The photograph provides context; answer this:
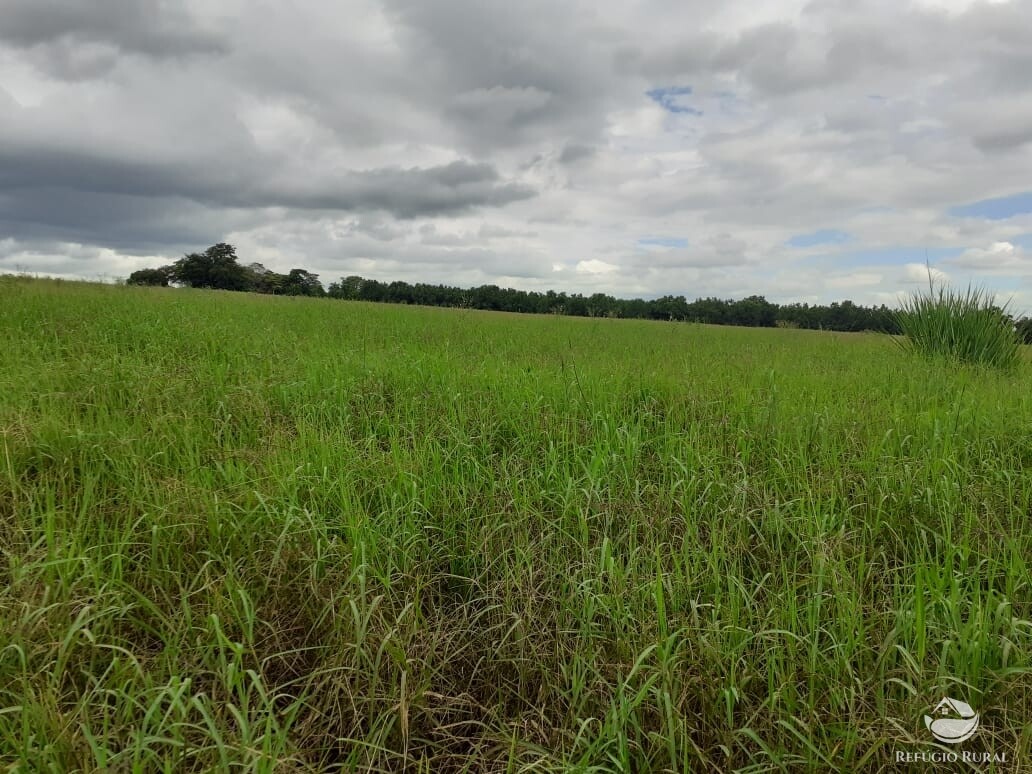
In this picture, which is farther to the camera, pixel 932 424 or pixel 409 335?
pixel 409 335

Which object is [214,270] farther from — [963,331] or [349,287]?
[963,331]

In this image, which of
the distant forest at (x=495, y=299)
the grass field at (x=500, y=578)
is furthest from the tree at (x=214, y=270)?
the grass field at (x=500, y=578)

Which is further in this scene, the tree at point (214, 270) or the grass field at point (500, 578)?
the tree at point (214, 270)

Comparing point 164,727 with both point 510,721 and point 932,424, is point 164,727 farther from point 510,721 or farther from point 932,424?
point 932,424

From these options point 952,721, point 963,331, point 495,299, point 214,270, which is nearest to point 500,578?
point 952,721

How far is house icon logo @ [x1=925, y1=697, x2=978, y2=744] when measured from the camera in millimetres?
1722

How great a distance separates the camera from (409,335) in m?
9.22

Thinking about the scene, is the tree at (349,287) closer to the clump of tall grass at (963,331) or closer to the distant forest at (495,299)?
the distant forest at (495,299)

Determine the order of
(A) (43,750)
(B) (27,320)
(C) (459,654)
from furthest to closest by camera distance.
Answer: (B) (27,320)
(C) (459,654)
(A) (43,750)

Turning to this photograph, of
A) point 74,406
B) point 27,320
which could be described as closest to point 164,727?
point 74,406

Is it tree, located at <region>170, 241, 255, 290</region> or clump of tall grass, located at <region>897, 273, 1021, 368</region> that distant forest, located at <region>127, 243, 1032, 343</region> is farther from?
clump of tall grass, located at <region>897, 273, 1021, 368</region>

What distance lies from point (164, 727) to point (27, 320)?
347 inches

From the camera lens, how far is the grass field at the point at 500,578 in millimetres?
1806

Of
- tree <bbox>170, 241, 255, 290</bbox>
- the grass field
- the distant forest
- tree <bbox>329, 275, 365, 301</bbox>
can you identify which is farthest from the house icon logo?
tree <bbox>170, 241, 255, 290</bbox>
